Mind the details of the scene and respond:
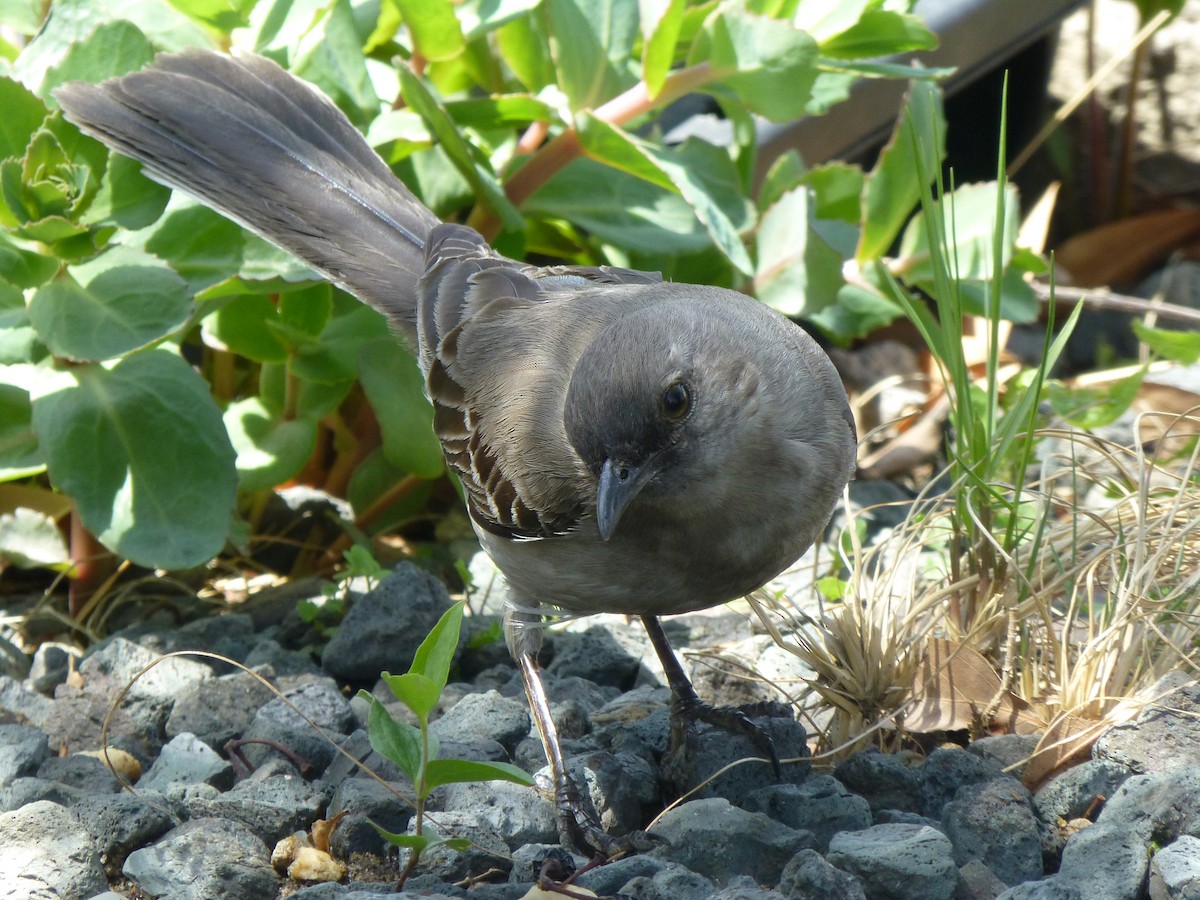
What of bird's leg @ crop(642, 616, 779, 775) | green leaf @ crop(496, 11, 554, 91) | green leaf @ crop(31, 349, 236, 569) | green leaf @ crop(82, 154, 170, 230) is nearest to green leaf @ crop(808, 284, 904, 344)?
green leaf @ crop(496, 11, 554, 91)

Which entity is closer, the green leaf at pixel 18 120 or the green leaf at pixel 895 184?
the green leaf at pixel 18 120

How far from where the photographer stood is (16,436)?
399 centimetres

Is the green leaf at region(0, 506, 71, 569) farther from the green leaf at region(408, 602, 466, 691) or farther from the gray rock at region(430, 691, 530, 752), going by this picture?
the green leaf at region(408, 602, 466, 691)

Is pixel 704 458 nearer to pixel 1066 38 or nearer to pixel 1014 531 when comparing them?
pixel 1014 531

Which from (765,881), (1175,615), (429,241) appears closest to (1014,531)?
(1175,615)

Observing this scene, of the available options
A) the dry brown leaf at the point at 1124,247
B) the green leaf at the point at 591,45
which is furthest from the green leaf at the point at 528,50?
the dry brown leaf at the point at 1124,247

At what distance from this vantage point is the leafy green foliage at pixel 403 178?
3.71 meters

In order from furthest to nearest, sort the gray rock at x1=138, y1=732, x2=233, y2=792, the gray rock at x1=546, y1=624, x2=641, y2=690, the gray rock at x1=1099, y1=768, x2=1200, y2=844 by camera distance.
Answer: the gray rock at x1=546, y1=624, x2=641, y2=690 < the gray rock at x1=138, y1=732, x2=233, y2=792 < the gray rock at x1=1099, y1=768, x2=1200, y2=844

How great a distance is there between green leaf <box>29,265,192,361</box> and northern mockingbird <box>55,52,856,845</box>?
1.14 feet

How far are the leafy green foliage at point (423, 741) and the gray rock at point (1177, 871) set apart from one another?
46.3 inches

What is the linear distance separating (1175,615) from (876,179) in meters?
2.10

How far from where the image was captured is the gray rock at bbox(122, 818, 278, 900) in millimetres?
2641

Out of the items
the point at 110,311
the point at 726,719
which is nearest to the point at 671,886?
the point at 726,719

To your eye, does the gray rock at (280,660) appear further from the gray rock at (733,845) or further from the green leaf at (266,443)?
the gray rock at (733,845)
